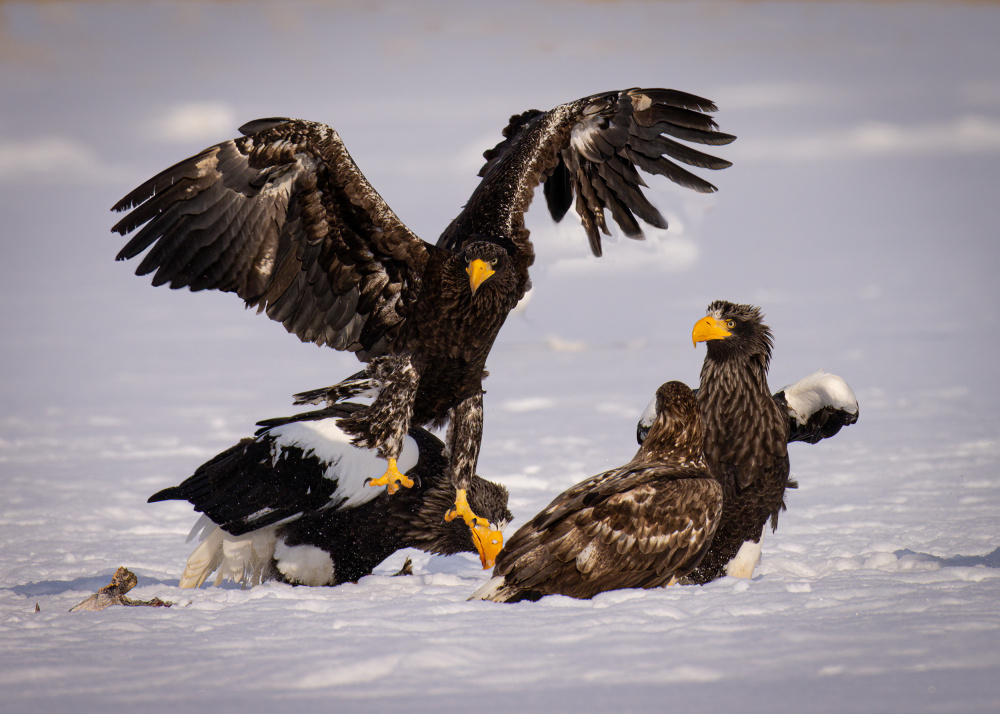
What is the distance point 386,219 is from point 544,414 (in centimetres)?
819

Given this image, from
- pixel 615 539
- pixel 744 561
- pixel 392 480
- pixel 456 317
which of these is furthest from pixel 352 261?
pixel 744 561

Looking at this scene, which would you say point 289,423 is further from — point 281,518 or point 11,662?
point 11,662

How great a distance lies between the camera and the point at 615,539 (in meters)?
3.98

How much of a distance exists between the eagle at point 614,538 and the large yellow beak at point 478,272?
1.28 m

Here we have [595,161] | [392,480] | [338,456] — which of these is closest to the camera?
[392,480]

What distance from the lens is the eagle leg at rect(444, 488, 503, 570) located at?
531cm

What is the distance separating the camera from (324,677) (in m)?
2.91

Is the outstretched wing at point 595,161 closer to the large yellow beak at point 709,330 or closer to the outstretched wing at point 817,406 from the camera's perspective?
the large yellow beak at point 709,330

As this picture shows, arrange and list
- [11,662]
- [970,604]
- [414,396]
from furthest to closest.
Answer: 1. [414,396]
2. [970,604]
3. [11,662]

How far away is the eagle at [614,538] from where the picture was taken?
→ 394cm

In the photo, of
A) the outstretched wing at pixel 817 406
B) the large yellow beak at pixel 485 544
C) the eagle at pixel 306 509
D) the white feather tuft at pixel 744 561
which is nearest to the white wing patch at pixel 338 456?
the eagle at pixel 306 509

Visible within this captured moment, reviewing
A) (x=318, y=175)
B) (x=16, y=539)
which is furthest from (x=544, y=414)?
(x=318, y=175)

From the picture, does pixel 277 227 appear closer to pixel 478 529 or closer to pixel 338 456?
pixel 338 456

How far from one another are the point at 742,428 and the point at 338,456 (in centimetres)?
218
